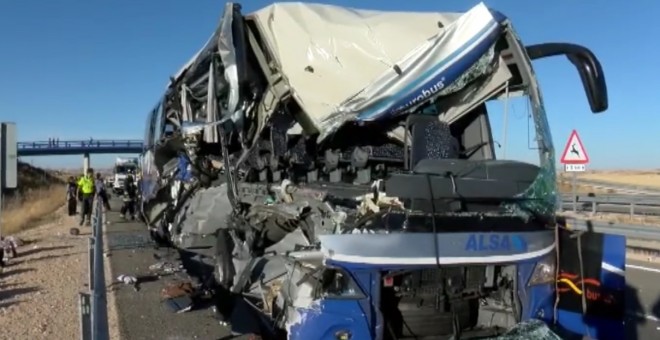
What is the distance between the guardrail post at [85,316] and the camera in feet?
11.6

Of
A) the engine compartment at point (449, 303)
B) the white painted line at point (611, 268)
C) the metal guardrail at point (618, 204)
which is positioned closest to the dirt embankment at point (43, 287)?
the engine compartment at point (449, 303)

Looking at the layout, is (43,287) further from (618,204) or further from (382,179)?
(618,204)

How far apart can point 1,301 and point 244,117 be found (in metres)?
4.15

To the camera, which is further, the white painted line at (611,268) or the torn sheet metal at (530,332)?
the white painted line at (611,268)

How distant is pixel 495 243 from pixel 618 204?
61.0 feet

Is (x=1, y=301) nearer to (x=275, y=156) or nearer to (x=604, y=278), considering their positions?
(x=275, y=156)

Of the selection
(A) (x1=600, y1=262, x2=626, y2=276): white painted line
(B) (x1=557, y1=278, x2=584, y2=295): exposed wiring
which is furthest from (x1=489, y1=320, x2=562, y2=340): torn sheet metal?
(A) (x1=600, y1=262, x2=626, y2=276): white painted line

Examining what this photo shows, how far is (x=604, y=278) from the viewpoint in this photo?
484cm

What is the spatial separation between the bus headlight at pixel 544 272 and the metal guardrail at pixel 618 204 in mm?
15340

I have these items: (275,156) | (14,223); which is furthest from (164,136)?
(14,223)

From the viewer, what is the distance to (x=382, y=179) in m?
5.26

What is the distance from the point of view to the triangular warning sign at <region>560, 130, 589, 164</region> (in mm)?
15164

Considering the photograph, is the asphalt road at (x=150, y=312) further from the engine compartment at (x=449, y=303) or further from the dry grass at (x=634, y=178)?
the dry grass at (x=634, y=178)

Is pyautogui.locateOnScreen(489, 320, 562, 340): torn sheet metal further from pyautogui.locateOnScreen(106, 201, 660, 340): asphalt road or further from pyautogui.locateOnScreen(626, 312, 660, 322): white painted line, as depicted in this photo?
pyautogui.locateOnScreen(626, 312, 660, 322): white painted line
